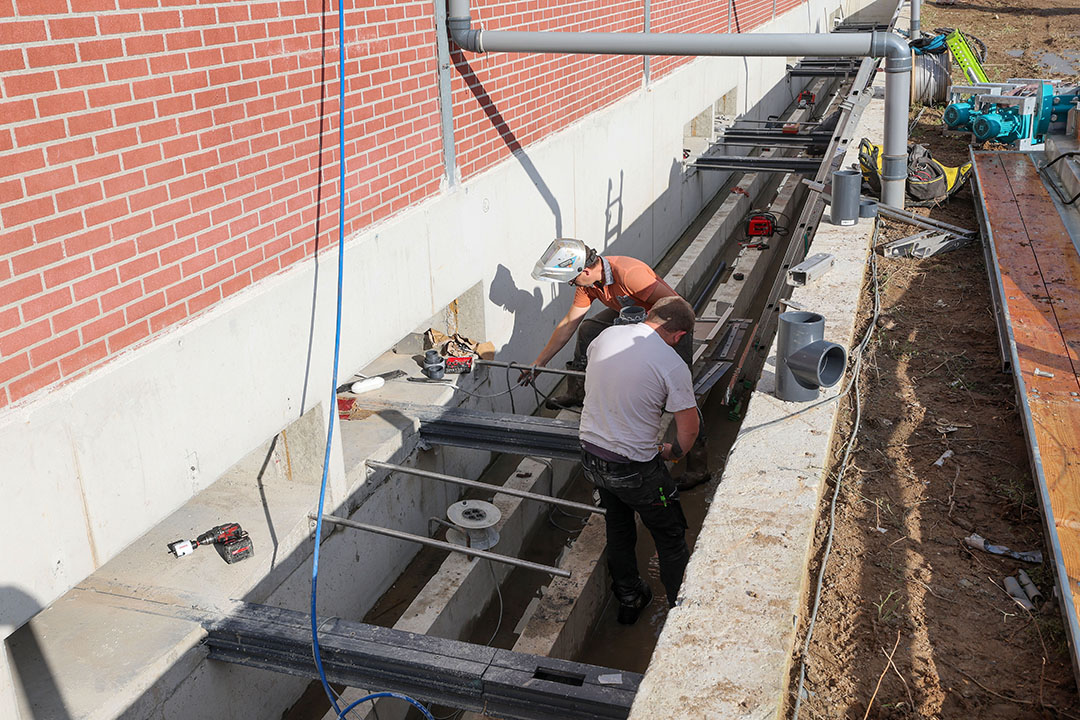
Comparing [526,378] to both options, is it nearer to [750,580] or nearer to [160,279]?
[160,279]

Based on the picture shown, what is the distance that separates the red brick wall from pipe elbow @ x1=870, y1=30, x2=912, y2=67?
306cm

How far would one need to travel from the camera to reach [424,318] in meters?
6.82

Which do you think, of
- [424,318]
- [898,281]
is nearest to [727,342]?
[898,281]

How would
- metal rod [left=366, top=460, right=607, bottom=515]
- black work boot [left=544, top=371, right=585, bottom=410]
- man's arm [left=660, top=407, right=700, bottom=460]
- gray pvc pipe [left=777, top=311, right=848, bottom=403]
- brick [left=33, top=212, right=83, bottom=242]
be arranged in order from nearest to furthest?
brick [left=33, top=212, right=83, bottom=242] → gray pvc pipe [left=777, top=311, right=848, bottom=403] → man's arm [left=660, top=407, right=700, bottom=460] → metal rod [left=366, top=460, right=607, bottom=515] → black work boot [left=544, top=371, right=585, bottom=410]

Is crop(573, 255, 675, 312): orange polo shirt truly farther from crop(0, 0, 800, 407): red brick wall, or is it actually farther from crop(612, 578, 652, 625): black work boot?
crop(612, 578, 652, 625): black work boot

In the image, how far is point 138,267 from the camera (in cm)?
431

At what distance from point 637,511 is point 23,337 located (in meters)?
3.53

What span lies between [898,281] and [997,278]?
0.79 metres

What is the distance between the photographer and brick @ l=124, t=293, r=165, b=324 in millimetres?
4277

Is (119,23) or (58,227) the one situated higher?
(119,23)

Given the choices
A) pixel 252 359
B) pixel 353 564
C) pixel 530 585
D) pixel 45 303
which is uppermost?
pixel 45 303

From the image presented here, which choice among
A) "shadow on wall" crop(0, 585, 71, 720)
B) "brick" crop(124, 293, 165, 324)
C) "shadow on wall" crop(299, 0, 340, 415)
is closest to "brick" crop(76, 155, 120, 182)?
"brick" crop(124, 293, 165, 324)

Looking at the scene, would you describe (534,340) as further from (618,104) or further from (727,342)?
(618,104)

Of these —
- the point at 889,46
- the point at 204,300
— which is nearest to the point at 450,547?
the point at 204,300
